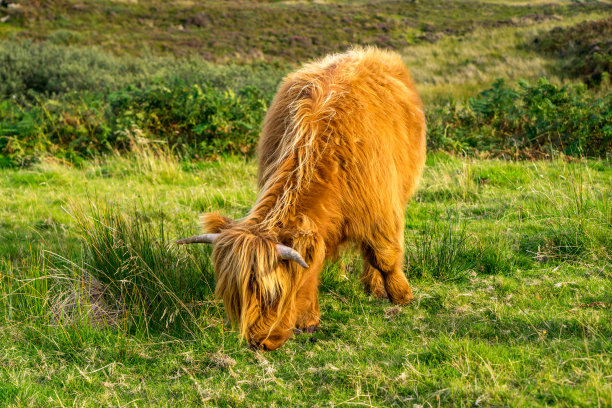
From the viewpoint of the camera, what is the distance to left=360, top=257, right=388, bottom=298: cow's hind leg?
4.20 meters

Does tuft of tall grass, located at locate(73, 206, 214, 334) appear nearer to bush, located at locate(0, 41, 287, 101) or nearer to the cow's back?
the cow's back

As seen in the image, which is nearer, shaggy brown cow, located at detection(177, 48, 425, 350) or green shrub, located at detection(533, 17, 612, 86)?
shaggy brown cow, located at detection(177, 48, 425, 350)

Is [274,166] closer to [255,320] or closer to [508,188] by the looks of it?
[255,320]

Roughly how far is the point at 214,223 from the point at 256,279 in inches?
20.1

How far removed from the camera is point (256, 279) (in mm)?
2795

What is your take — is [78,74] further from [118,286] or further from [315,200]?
[315,200]

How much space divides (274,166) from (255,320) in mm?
1015

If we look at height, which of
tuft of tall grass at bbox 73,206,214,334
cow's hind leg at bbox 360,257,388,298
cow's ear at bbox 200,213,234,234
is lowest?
cow's hind leg at bbox 360,257,388,298

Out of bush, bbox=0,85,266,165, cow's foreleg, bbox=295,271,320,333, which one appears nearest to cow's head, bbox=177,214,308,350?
cow's foreleg, bbox=295,271,320,333

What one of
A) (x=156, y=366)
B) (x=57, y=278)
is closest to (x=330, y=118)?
(x=156, y=366)

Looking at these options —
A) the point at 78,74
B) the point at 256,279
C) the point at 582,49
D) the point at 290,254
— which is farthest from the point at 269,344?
the point at 582,49

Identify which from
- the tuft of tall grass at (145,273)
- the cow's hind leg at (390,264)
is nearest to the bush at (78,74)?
the tuft of tall grass at (145,273)

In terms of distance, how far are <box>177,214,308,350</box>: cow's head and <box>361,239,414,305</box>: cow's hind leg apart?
0.81 metres

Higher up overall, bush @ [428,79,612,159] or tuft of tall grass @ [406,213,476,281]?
bush @ [428,79,612,159]
